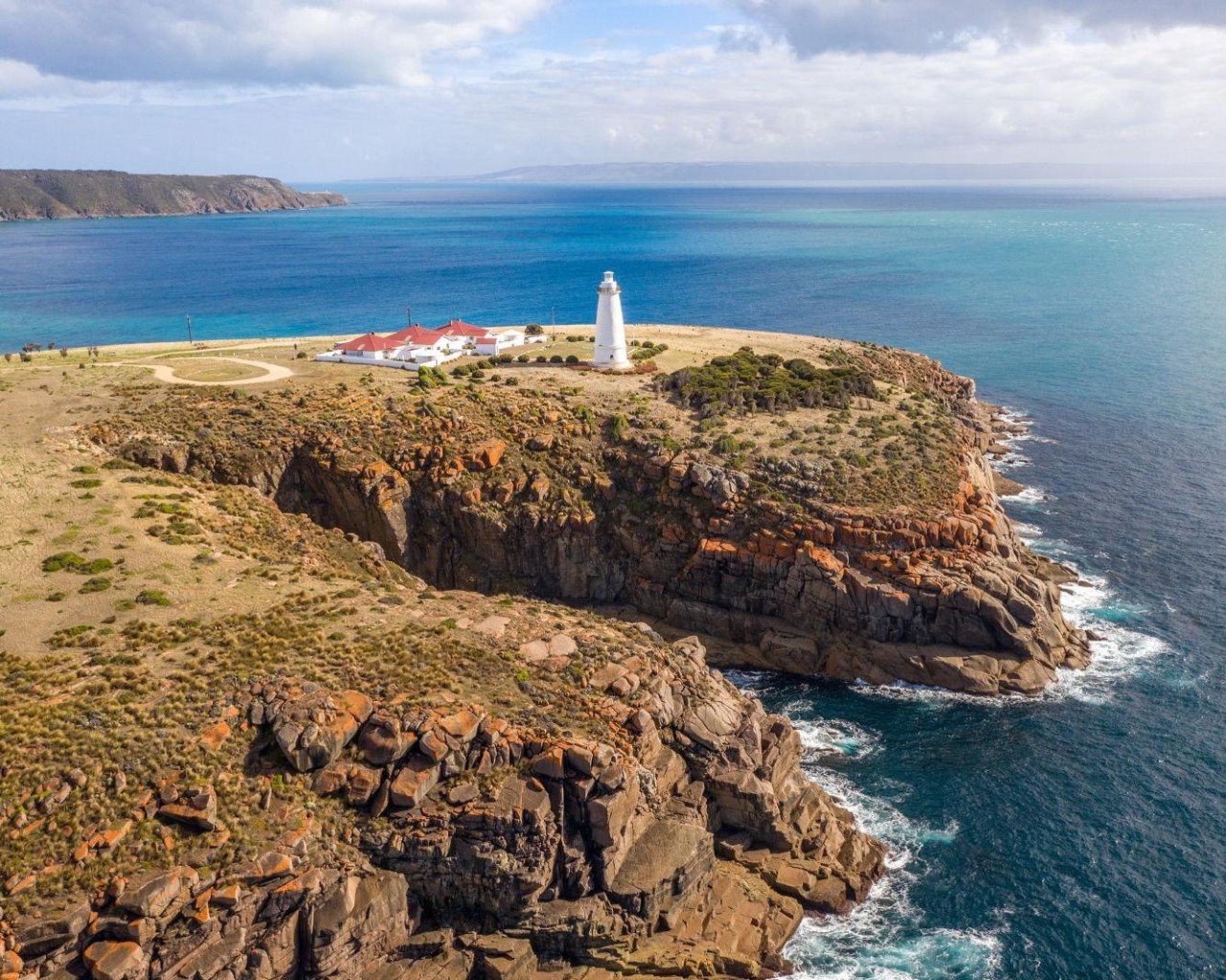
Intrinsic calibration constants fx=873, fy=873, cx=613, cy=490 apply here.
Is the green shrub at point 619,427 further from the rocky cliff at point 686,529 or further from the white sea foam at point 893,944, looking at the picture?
the white sea foam at point 893,944

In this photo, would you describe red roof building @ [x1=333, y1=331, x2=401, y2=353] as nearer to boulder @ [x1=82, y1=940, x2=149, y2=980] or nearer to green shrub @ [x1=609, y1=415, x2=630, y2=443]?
green shrub @ [x1=609, y1=415, x2=630, y2=443]

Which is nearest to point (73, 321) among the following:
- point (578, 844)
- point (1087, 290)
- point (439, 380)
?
point (439, 380)

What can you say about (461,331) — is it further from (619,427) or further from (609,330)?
(619,427)

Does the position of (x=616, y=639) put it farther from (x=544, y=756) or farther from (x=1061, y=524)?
(x=1061, y=524)

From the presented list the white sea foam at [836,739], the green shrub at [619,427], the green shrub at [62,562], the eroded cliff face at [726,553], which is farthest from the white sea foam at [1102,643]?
the green shrub at [62,562]

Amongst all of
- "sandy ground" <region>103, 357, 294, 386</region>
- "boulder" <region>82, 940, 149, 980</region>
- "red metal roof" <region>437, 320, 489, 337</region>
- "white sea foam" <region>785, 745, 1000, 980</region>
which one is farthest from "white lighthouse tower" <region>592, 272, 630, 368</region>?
"boulder" <region>82, 940, 149, 980</region>

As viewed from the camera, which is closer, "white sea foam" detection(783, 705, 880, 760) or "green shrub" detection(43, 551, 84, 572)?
"green shrub" detection(43, 551, 84, 572)
